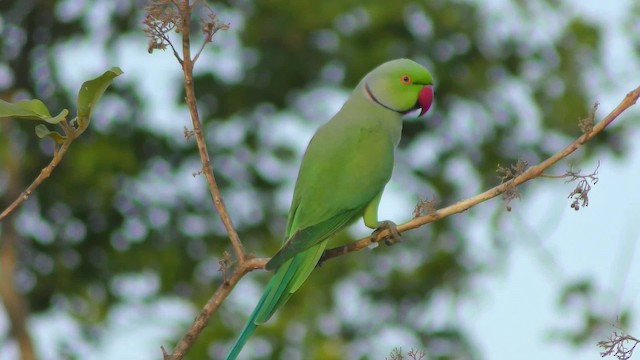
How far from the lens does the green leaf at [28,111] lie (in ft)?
6.22

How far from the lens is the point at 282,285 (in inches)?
98.7

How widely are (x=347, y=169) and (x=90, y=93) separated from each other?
105cm

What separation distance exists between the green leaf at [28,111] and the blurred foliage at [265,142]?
520cm

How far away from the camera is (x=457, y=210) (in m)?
2.07

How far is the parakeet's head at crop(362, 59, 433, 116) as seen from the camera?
3.14m

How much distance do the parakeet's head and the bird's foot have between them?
1.87 feet

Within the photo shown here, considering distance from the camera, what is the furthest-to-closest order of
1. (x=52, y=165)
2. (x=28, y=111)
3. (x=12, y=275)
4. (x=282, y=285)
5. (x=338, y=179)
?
(x=12, y=275), (x=338, y=179), (x=282, y=285), (x=28, y=111), (x=52, y=165)

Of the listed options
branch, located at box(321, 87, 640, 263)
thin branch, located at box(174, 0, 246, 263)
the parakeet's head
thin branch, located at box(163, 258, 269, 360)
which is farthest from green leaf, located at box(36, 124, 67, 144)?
the parakeet's head

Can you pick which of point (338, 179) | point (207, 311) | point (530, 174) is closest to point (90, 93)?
point (207, 311)

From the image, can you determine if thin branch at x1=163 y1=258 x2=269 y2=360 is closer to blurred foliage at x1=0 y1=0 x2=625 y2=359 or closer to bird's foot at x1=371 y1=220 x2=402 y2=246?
bird's foot at x1=371 y1=220 x2=402 y2=246

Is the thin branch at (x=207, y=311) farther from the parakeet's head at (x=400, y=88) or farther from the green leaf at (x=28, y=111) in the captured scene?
the parakeet's head at (x=400, y=88)

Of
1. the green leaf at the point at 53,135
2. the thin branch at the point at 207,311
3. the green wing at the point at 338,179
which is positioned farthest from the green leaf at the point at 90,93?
the green wing at the point at 338,179

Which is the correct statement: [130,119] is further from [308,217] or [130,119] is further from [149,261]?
[308,217]

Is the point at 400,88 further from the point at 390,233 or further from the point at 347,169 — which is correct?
the point at 390,233
